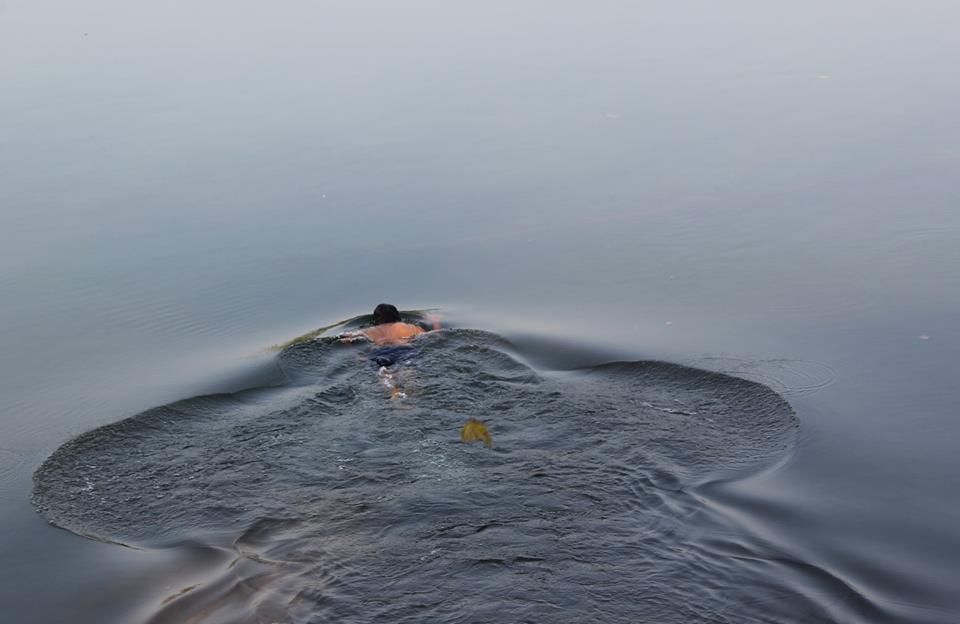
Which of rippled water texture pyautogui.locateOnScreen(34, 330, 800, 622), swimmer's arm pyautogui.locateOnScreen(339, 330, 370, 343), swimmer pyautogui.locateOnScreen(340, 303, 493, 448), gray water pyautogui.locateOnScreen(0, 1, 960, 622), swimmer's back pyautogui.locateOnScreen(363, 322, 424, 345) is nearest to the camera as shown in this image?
rippled water texture pyautogui.locateOnScreen(34, 330, 800, 622)

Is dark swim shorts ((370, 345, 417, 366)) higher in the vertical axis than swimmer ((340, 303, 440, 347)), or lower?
lower

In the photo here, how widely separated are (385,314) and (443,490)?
3476 millimetres

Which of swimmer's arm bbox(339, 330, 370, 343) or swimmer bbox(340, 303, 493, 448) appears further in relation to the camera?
swimmer's arm bbox(339, 330, 370, 343)

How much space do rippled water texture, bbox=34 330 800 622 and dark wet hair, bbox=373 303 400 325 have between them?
36 centimetres

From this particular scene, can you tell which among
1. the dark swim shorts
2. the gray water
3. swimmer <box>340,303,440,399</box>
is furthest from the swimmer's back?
the gray water

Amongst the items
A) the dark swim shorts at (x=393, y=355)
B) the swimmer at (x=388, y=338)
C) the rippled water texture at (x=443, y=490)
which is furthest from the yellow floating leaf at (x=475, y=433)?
the dark swim shorts at (x=393, y=355)

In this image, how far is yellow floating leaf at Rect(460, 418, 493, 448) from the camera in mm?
9320

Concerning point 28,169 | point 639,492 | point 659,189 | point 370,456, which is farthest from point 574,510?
point 28,169

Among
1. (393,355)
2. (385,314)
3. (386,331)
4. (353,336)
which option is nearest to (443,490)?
(393,355)

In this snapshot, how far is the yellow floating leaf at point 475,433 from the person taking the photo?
9.32 metres

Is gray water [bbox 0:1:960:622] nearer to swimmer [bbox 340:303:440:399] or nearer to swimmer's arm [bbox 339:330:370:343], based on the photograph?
swimmer [bbox 340:303:440:399]

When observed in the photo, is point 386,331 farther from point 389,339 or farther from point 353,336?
point 353,336

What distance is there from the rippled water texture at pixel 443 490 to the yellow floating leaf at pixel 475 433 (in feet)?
0.27

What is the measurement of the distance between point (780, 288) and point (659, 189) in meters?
3.77
